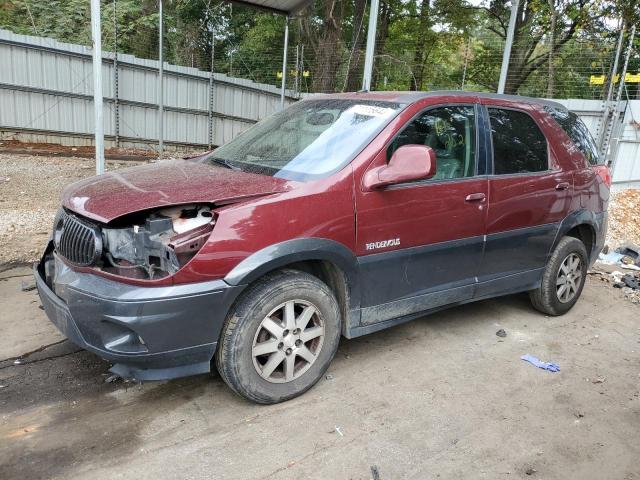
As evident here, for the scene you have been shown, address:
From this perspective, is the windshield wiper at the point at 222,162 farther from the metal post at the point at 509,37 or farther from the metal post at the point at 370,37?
the metal post at the point at 509,37

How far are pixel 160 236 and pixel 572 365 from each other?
318cm

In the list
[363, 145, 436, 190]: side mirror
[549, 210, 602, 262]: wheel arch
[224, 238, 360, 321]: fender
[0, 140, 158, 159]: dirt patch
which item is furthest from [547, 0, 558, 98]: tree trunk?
[224, 238, 360, 321]: fender

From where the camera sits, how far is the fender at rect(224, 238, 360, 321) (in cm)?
282

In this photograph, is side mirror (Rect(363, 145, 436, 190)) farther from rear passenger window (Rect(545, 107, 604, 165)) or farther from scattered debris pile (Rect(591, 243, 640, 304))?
scattered debris pile (Rect(591, 243, 640, 304))

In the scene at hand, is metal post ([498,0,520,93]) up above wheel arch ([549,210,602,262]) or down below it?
above

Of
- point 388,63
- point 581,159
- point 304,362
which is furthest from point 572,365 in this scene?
point 388,63

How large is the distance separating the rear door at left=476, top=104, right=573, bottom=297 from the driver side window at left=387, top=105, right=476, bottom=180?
202 mm

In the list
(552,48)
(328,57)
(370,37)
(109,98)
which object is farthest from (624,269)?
(109,98)

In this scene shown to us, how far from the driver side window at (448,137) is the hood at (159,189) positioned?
1091 mm

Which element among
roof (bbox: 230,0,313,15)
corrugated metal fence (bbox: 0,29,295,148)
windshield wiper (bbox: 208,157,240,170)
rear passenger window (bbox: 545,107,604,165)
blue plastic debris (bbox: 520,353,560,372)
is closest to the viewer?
windshield wiper (bbox: 208,157,240,170)

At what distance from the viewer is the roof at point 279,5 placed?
863cm

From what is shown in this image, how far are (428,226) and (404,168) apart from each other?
535 mm

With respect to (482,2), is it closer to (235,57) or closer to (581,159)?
(235,57)

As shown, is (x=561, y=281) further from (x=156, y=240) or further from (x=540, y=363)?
(x=156, y=240)
